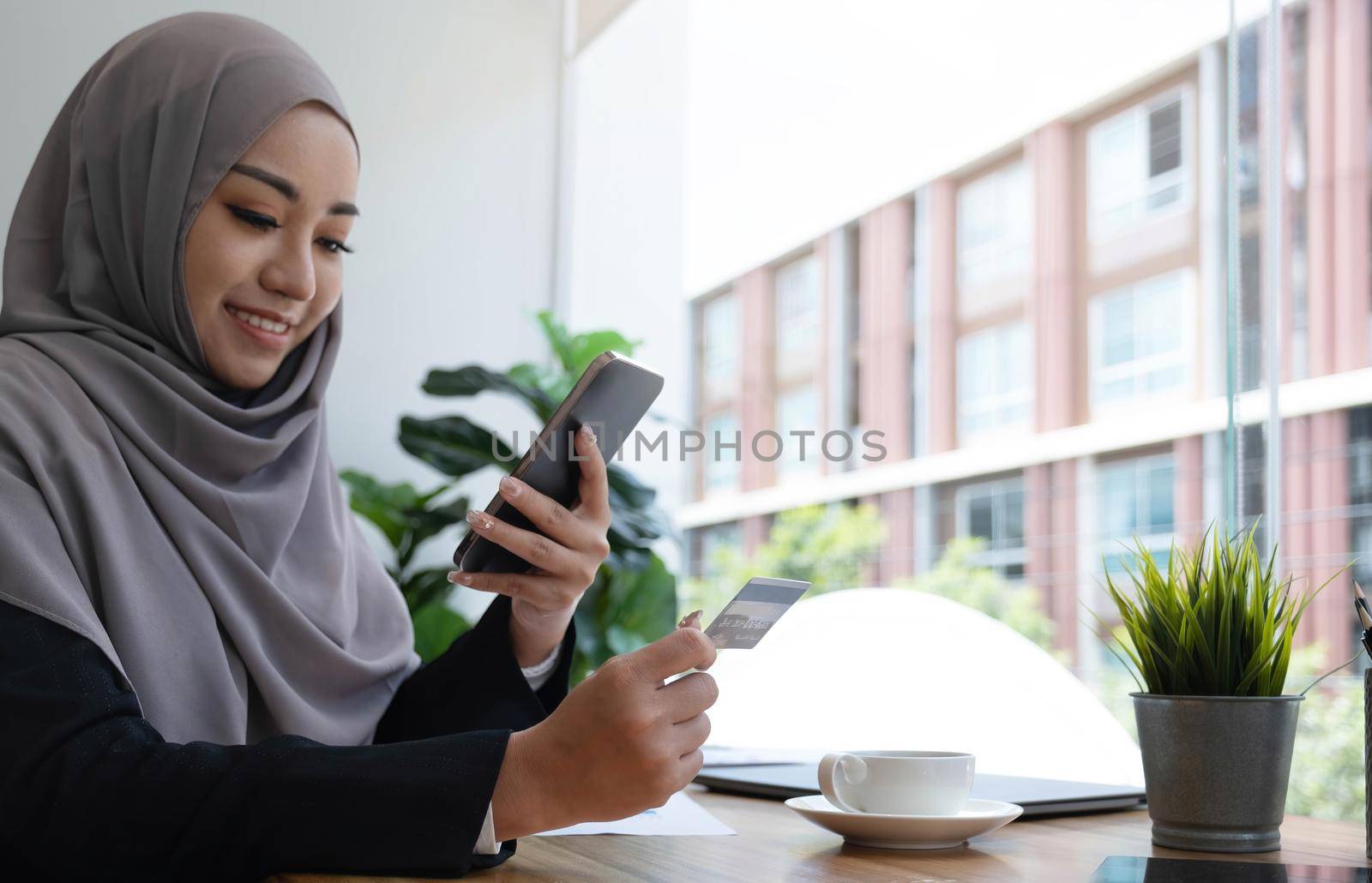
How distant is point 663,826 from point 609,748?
23 centimetres

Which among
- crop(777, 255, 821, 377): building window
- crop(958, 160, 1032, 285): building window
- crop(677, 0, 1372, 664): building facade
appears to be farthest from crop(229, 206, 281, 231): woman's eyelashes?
crop(777, 255, 821, 377): building window

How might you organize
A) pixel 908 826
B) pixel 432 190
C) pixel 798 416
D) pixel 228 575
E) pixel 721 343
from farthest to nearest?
1. pixel 721 343
2. pixel 798 416
3. pixel 432 190
4. pixel 228 575
5. pixel 908 826

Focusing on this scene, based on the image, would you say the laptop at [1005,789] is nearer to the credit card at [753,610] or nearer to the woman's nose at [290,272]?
the credit card at [753,610]

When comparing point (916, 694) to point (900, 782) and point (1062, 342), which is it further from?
point (1062, 342)

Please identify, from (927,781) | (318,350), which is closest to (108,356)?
(318,350)

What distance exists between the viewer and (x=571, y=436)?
2.85ft

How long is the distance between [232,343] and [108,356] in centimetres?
12

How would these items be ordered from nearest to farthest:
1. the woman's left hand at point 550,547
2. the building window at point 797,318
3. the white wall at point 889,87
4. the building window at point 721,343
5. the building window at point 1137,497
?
the woman's left hand at point 550,547 → the white wall at point 889,87 → the building window at point 1137,497 → the building window at point 797,318 → the building window at point 721,343

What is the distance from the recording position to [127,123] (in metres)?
1.13

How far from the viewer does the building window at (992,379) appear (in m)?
9.65

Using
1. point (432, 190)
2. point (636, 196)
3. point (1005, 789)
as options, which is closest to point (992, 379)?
point (636, 196)

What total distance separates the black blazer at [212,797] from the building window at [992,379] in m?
9.23

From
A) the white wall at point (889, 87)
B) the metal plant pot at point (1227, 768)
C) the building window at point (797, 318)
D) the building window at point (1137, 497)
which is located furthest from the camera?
the building window at point (797, 318)

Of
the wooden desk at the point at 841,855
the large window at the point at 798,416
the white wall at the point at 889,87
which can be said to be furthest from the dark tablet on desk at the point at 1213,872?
the large window at the point at 798,416
